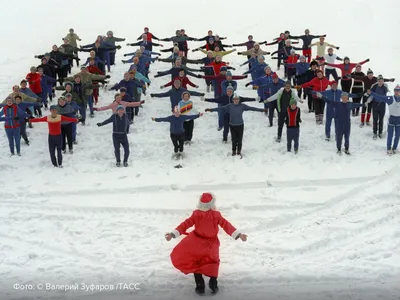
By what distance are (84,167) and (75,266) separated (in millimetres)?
4690

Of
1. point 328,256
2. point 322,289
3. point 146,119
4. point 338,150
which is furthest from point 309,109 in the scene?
point 322,289

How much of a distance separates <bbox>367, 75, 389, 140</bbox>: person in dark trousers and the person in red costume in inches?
319

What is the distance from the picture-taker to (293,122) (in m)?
13.2

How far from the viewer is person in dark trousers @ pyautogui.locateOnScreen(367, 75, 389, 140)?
1403 cm

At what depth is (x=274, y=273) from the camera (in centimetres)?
841

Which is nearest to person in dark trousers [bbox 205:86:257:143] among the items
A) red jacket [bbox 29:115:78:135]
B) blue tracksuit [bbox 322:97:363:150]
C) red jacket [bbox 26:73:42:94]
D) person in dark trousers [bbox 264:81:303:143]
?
person in dark trousers [bbox 264:81:303:143]

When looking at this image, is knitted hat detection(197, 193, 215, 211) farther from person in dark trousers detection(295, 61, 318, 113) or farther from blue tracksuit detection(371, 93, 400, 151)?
person in dark trousers detection(295, 61, 318, 113)

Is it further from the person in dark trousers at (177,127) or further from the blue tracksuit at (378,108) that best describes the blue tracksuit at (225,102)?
the blue tracksuit at (378,108)

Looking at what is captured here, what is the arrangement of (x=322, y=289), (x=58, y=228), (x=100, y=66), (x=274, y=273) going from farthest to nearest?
(x=100, y=66), (x=58, y=228), (x=274, y=273), (x=322, y=289)

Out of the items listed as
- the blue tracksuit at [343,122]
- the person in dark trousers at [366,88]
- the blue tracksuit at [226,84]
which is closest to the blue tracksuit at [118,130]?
the blue tracksuit at [226,84]

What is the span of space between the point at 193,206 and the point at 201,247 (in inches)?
132

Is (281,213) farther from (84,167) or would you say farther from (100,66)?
(100,66)

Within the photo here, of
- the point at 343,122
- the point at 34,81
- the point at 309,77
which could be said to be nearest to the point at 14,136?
the point at 34,81

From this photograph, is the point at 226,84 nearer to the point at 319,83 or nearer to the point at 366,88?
the point at 319,83
